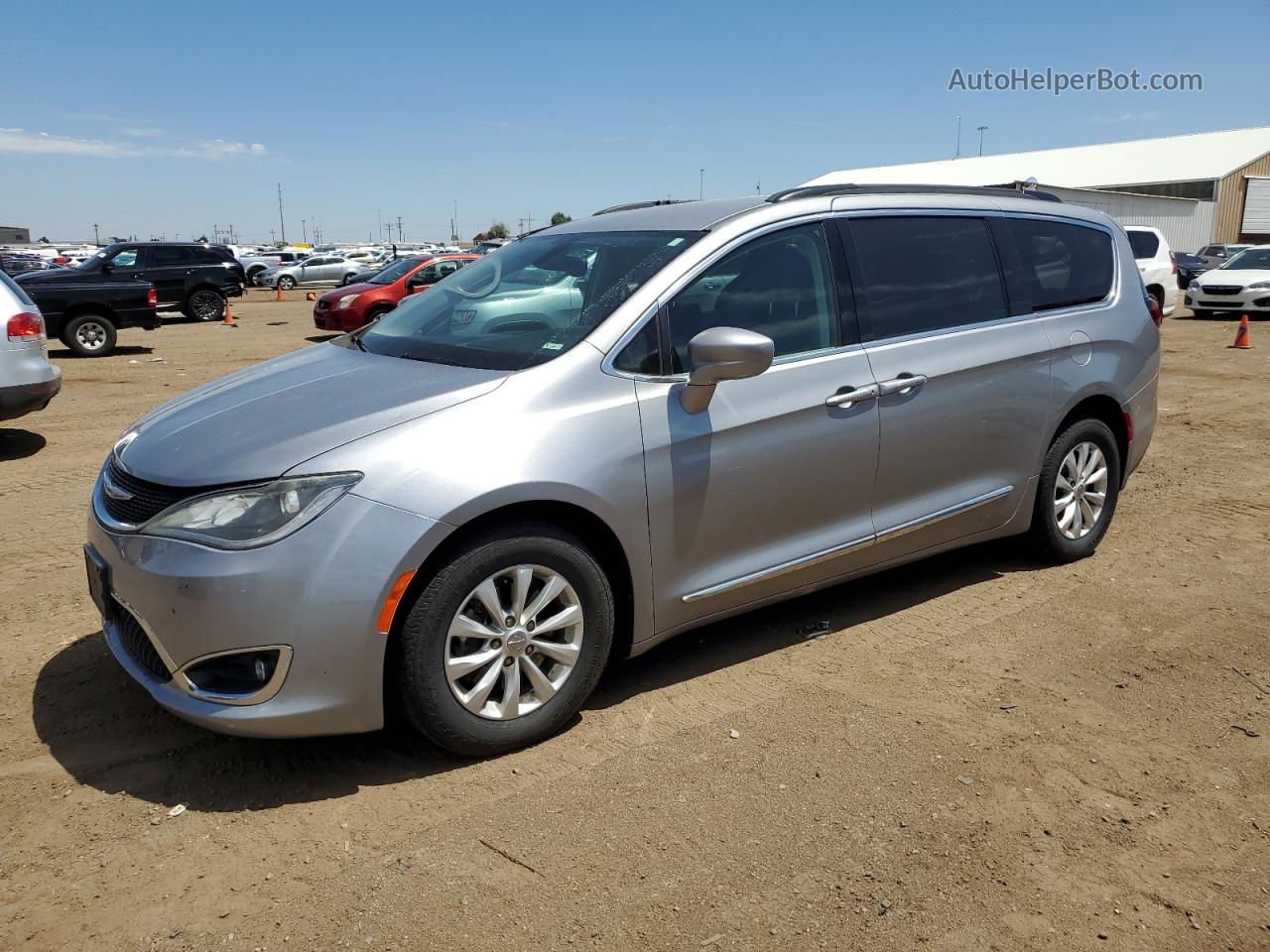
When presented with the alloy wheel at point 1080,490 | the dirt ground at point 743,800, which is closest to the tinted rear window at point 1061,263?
the alloy wheel at point 1080,490

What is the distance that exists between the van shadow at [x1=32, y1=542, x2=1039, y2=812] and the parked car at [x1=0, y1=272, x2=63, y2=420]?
4423 millimetres

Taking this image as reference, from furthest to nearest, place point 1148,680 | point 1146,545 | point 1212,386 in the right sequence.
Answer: point 1212,386
point 1146,545
point 1148,680

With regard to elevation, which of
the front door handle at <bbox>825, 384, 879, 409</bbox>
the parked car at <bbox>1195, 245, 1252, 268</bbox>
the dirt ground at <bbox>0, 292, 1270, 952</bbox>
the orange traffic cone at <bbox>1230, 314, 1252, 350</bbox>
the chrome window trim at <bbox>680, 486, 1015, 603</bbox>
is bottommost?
the dirt ground at <bbox>0, 292, 1270, 952</bbox>

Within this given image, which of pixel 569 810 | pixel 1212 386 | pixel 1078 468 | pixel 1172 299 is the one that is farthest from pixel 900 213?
pixel 1172 299

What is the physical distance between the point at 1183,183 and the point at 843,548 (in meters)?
55.3

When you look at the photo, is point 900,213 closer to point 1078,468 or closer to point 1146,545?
point 1078,468

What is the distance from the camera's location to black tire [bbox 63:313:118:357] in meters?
15.4

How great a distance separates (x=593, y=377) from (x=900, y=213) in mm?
1816

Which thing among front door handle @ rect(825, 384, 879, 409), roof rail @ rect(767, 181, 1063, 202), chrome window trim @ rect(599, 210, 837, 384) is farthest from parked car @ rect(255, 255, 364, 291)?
front door handle @ rect(825, 384, 879, 409)

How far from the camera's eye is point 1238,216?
164 feet

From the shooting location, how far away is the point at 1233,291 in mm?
19531

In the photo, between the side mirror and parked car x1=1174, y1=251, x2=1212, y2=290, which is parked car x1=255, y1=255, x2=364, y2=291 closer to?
parked car x1=1174, y1=251, x2=1212, y2=290

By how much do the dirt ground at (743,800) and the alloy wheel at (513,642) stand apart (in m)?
0.23

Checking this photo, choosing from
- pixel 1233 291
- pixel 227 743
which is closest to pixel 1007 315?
pixel 227 743
